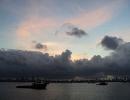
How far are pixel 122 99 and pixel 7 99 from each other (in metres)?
51.6

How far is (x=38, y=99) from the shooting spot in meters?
118

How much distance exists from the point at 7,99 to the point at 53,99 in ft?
68.3

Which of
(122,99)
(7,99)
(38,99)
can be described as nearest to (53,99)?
(38,99)

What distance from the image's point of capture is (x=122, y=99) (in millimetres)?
117938

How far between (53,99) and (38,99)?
7.21 m

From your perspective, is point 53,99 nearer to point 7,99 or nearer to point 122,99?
point 7,99

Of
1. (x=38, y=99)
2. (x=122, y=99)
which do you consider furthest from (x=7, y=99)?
(x=122, y=99)

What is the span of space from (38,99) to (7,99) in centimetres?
1389

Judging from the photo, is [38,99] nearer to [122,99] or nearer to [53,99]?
[53,99]

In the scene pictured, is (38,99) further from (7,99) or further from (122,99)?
(122,99)

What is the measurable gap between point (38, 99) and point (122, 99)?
37.8 meters

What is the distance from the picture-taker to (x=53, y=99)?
116m

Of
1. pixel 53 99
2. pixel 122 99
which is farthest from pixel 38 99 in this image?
pixel 122 99
